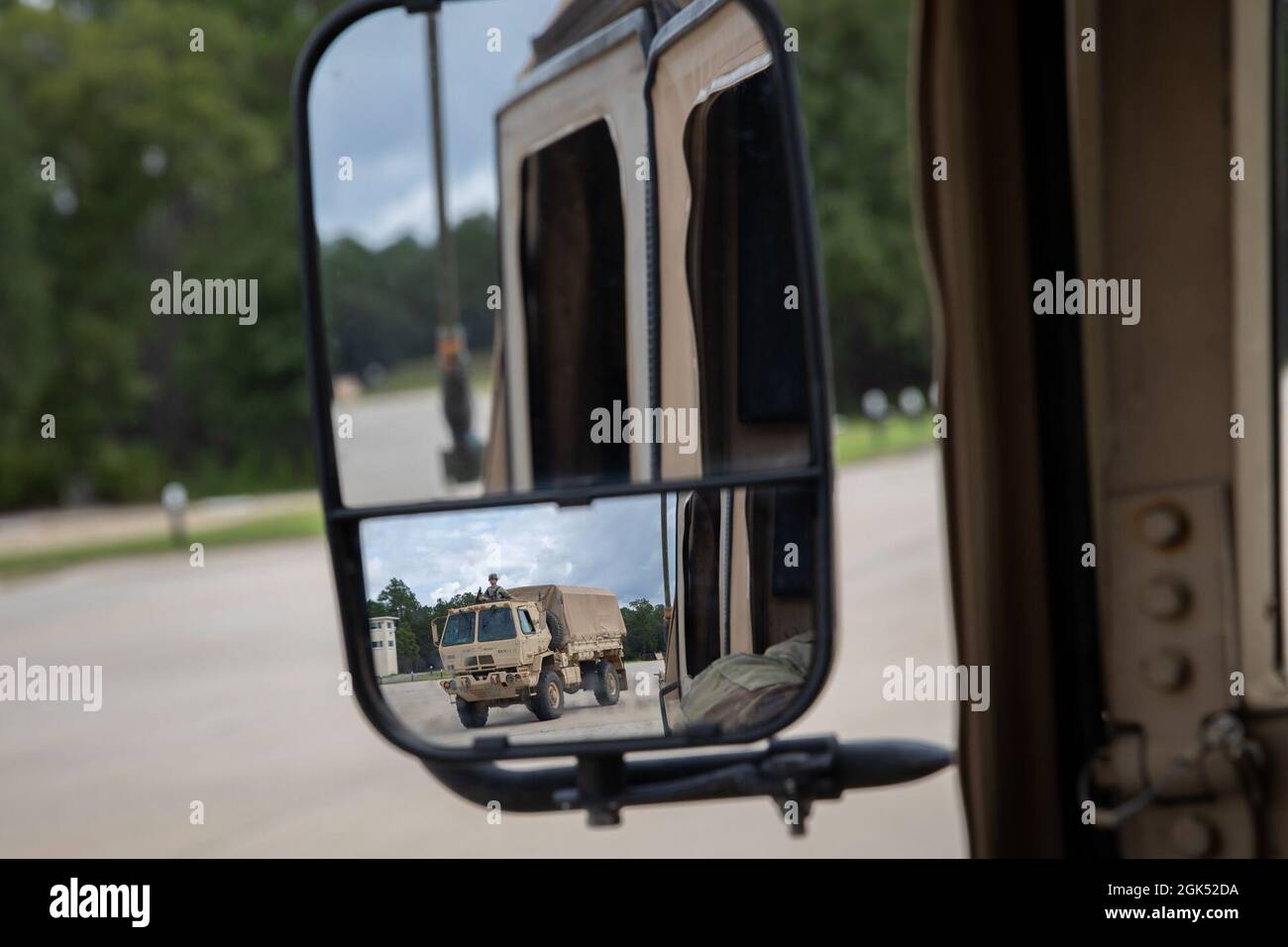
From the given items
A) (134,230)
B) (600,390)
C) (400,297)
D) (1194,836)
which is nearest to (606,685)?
(600,390)

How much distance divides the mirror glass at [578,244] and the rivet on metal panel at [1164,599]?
49 cm

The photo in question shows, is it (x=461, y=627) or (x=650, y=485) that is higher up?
(x=650, y=485)

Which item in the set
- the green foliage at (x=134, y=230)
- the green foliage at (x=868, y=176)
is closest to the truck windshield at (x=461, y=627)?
the green foliage at (x=134, y=230)

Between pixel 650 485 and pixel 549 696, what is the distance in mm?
182

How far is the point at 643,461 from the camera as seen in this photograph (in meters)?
1.28

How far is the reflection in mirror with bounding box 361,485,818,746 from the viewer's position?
45.5 inches

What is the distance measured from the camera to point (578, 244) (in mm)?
1325

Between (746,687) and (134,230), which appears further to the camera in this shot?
(134,230)

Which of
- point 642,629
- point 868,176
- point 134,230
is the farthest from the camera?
point 868,176

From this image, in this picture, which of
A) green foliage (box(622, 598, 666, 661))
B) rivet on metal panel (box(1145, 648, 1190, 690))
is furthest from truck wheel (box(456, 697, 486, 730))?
rivet on metal panel (box(1145, 648, 1190, 690))

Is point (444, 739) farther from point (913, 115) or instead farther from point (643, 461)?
point (913, 115)

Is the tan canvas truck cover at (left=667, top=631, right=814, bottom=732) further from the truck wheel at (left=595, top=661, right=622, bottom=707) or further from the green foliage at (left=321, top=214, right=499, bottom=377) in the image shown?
the green foliage at (left=321, top=214, right=499, bottom=377)

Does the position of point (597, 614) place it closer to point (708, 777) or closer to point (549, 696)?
point (549, 696)

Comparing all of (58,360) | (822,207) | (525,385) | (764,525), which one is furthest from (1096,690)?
(822,207)
